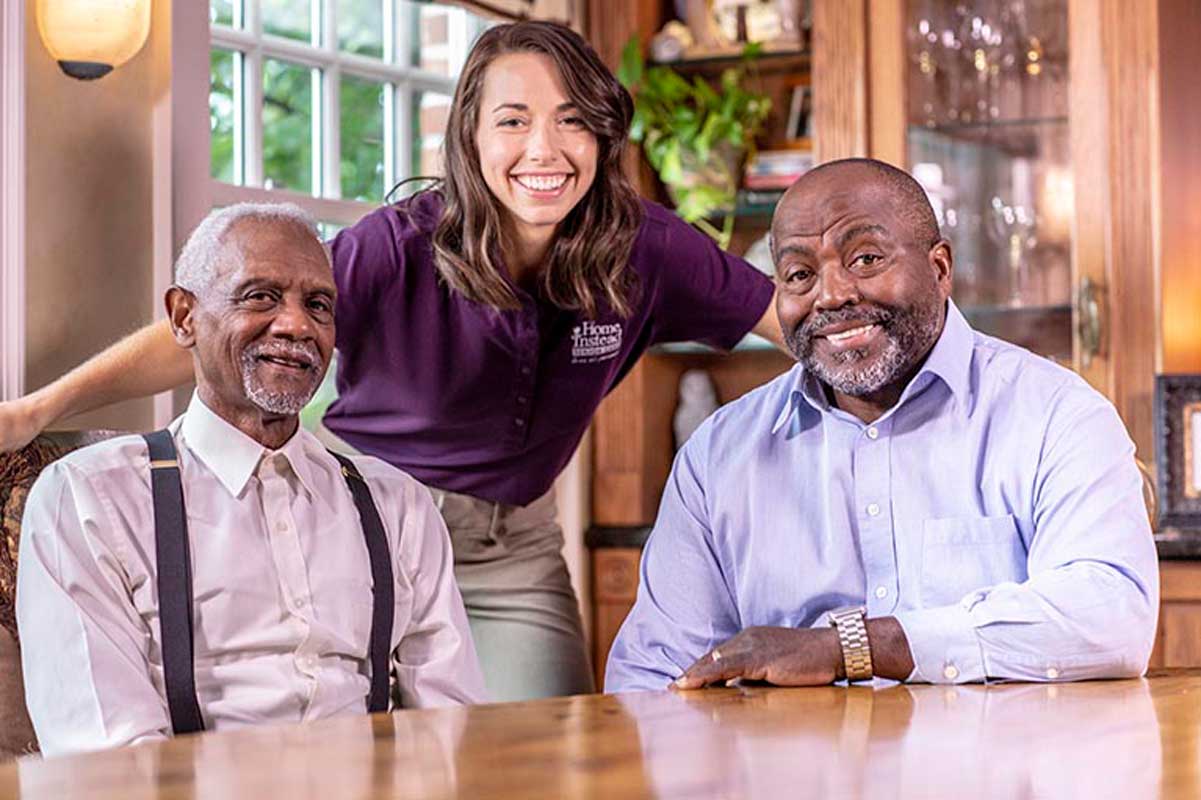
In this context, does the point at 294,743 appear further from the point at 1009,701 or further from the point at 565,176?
the point at 565,176

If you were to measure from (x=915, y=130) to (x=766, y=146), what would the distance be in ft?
1.43

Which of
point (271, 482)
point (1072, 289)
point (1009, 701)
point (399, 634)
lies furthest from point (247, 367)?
point (1072, 289)

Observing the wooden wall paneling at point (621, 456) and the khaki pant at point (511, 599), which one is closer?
the khaki pant at point (511, 599)

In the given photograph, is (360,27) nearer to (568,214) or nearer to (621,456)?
(621,456)

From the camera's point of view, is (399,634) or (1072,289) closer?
(399,634)

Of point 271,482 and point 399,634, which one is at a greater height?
point 271,482

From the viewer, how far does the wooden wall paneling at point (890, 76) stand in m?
4.19

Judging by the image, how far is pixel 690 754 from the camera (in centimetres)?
129

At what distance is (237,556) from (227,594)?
4 centimetres

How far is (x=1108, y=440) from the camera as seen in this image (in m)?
1.99

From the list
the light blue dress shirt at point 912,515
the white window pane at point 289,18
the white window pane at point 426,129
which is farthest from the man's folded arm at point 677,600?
the white window pane at point 426,129

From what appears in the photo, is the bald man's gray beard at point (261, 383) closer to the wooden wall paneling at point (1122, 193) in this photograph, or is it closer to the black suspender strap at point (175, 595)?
the black suspender strap at point (175, 595)

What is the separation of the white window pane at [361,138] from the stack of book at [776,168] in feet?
3.24

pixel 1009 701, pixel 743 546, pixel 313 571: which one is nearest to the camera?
pixel 1009 701
